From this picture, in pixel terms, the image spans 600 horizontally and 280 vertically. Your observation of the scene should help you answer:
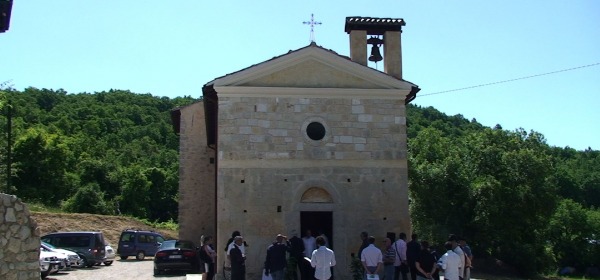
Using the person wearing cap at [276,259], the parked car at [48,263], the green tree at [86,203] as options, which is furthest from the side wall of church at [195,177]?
the green tree at [86,203]

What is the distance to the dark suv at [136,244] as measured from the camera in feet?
100

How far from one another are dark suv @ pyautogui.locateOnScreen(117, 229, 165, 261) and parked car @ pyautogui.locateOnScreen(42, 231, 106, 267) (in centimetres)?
424

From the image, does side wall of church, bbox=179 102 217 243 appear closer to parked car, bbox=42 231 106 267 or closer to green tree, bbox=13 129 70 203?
parked car, bbox=42 231 106 267

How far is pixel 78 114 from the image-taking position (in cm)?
7119

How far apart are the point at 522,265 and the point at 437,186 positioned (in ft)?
19.5

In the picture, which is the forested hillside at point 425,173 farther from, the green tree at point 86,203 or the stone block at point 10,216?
the stone block at point 10,216

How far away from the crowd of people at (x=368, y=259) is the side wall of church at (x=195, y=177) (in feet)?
38.5

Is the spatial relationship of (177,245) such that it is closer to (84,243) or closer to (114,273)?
(114,273)

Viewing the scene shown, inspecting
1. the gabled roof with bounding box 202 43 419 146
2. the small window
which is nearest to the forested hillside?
the gabled roof with bounding box 202 43 419 146

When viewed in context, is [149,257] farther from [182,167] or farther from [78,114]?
[78,114]

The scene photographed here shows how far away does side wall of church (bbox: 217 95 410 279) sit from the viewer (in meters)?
15.9

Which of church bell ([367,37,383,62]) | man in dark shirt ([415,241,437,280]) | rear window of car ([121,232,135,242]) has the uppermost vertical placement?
church bell ([367,37,383,62])

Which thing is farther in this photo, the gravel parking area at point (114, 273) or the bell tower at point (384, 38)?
the gravel parking area at point (114, 273)

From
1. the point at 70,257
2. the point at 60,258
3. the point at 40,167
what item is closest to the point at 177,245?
the point at 60,258
